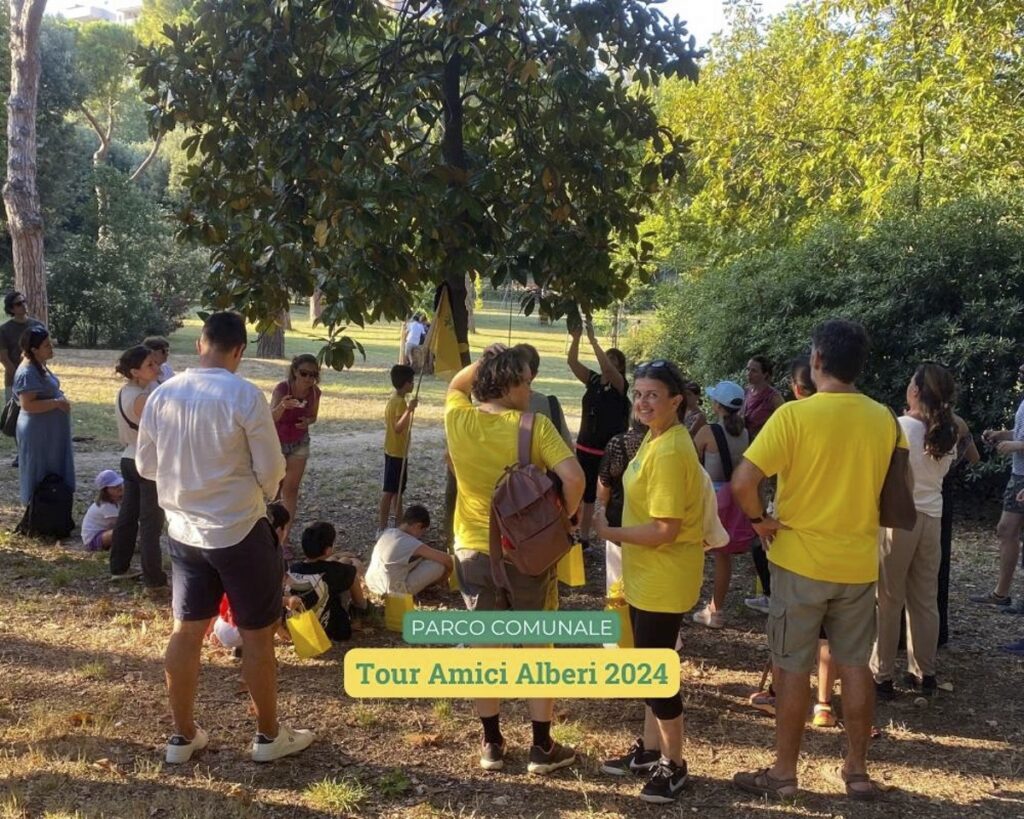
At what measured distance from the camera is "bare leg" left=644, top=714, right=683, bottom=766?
369cm

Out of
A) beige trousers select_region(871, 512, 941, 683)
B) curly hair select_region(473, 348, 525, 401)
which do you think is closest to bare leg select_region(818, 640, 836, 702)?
beige trousers select_region(871, 512, 941, 683)

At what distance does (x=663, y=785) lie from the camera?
3707 mm

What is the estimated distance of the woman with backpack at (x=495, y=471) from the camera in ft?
12.2

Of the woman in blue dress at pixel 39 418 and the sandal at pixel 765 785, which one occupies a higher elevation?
the woman in blue dress at pixel 39 418

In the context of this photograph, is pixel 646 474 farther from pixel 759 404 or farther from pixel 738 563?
pixel 738 563

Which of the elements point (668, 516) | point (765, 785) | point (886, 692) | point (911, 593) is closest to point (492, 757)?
point (765, 785)

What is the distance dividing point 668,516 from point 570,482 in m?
0.40

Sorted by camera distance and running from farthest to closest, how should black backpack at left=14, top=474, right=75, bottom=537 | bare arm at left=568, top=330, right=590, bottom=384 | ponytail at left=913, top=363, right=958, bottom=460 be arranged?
1. black backpack at left=14, top=474, right=75, bottom=537
2. bare arm at left=568, top=330, right=590, bottom=384
3. ponytail at left=913, top=363, right=958, bottom=460

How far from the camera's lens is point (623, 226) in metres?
6.92

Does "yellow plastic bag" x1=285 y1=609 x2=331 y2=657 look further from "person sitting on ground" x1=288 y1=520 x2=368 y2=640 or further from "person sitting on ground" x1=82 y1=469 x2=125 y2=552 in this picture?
"person sitting on ground" x1=82 y1=469 x2=125 y2=552

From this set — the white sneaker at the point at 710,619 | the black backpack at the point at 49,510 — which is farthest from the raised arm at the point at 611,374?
the black backpack at the point at 49,510

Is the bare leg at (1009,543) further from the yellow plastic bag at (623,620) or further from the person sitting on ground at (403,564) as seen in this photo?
the person sitting on ground at (403,564)

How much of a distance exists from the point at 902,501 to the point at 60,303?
2248cm

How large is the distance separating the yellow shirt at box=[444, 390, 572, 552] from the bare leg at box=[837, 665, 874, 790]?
1372mm
